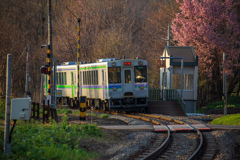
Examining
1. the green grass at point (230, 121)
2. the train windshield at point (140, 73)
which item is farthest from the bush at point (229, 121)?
the train windshield at point (140, 73)

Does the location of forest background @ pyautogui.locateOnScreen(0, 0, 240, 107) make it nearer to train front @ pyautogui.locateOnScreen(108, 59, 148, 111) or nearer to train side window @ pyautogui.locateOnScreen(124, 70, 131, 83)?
train front @ pyautogui.locateOnScreen(108, 59, 148, 111)

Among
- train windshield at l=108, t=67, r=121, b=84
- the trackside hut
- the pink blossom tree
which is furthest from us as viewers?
the pink blossom tree

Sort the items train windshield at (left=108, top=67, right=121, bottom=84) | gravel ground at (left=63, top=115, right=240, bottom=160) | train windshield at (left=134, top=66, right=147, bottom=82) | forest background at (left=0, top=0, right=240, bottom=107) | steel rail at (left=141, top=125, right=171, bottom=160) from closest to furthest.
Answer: steel rail at (left=141, top=125, right=171, bottom=160) < gravel ground at (left=63, top=115, right=240, bottom=160) < train windshield at (left=108, top=67, right=121, bottom=84) < train windshield at (left=134, top=66, right=147, bottom=82) < forest background at (left=0, top=0, right=240, bottom=107)

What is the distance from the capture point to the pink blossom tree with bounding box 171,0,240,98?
37.6 m

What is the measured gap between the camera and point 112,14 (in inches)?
1951

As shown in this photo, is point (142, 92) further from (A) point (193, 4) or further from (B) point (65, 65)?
(A) point (193, 4)

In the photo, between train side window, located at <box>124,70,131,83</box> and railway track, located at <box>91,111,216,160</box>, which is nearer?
railway track, located at <box>91,111,216,160</box>

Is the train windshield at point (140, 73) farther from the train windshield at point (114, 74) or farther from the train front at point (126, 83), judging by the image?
the train windshield at point (114, 74)

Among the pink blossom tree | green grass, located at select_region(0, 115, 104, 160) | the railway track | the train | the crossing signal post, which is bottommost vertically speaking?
the railway track

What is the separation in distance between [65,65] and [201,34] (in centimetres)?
1299

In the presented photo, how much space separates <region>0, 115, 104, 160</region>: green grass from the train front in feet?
37.0

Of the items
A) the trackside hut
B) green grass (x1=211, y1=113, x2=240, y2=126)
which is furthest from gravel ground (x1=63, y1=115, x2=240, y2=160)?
the trackside hut

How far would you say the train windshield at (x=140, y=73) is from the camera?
25797 millimetres

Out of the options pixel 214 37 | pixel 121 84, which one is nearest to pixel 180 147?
pixel 121 84
